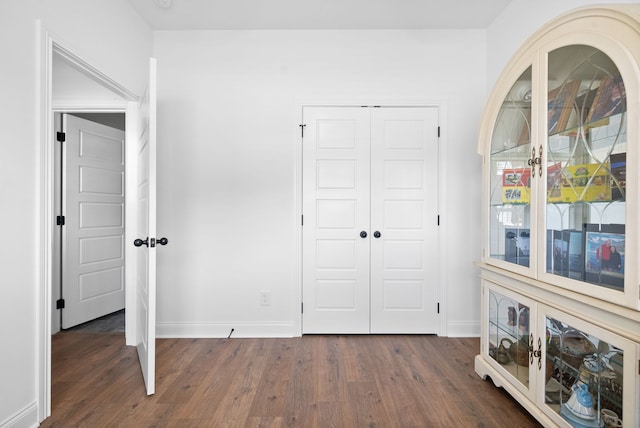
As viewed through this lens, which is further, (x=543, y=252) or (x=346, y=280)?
(x=346, y=280)

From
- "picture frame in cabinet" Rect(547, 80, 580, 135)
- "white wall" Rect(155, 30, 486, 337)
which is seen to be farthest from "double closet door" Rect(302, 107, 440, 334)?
"picture frame in cabinet" Rect(547, 80, 580, 135)

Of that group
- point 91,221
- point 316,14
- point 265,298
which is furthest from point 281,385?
point 316,14

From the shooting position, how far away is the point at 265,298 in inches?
113

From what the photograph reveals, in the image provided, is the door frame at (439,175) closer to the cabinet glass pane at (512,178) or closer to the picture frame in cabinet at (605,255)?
the cabinet glass pane at (512,178)

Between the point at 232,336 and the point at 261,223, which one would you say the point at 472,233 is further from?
the point at 232,336

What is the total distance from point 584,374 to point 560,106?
1.24m

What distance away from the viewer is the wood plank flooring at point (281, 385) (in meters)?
1.74

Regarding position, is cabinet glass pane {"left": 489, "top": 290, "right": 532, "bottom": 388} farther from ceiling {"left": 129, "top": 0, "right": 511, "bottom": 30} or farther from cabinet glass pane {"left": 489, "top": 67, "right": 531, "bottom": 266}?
ceiling {"left": 129, "top": 0, "right": 511, "bottom": 30}

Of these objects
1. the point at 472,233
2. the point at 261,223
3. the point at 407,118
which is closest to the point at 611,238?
the point at 472,233

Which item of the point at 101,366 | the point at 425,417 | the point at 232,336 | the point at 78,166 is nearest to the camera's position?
the point at 425,417

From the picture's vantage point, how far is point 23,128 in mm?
1605

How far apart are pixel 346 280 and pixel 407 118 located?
1.57 m

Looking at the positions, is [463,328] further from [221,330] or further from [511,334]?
[221,330]

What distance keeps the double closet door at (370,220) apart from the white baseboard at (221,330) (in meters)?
0.23
